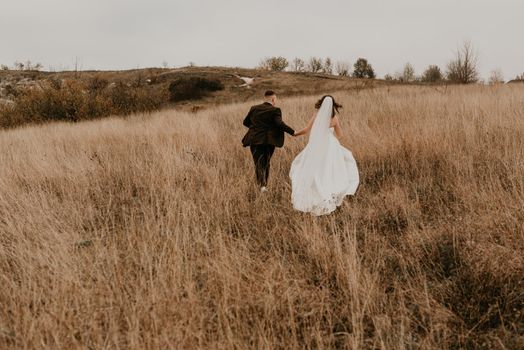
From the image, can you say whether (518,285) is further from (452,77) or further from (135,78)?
(135,78)

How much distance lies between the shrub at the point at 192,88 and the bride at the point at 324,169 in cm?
2007

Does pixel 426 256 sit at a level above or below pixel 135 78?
below

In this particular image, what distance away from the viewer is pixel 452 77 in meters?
22.1

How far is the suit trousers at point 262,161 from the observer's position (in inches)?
204

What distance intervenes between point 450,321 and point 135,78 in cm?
3196

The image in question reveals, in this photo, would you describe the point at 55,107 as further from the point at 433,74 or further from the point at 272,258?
the point at 433,74

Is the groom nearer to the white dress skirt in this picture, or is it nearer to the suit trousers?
the suit trousers

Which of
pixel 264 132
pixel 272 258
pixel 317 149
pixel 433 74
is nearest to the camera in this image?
pixel 272 258

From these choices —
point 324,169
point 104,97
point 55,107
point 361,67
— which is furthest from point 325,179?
point 361,67

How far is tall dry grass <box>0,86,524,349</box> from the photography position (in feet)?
6.84

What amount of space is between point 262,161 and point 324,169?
111 cm

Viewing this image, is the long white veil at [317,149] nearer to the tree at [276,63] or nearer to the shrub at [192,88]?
the shrub at [192,88]

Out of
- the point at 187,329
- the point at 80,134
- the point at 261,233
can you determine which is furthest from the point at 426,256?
the point at 80,134

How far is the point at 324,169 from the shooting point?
461cm
